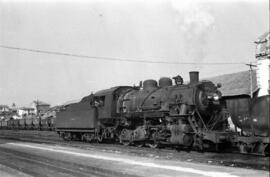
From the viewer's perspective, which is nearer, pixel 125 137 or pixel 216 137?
pixel 216 137

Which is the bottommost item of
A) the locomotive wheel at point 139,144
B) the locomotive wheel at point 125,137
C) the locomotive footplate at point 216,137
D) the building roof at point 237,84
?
the locomotive wheel at point 139,144

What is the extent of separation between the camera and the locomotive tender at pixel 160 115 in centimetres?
1636

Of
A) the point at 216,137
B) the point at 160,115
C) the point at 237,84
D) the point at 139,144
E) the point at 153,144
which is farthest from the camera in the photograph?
the point at 237,84

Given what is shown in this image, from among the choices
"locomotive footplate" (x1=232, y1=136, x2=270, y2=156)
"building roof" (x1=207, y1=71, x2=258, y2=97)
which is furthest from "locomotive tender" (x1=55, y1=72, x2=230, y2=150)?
"building roof" (x1=207, y1=71, x2=258, y2=97)

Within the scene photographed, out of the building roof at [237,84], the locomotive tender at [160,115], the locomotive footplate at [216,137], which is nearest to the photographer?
the locomotive footplate at [216,137]

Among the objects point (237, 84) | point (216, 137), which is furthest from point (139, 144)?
point (237, 84)

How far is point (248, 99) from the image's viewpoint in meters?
13.0

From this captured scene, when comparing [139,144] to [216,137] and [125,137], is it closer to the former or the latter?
[125,137]

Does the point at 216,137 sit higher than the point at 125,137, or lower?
higher

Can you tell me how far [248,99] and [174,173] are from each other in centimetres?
451

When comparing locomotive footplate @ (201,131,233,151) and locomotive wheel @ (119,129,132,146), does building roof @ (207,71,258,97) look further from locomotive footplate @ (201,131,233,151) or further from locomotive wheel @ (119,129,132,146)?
locomotive footplate @ (201,131,233,151)

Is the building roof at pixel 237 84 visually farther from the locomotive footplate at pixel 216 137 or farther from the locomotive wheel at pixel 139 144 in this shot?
the locomotive footplate at pixel 216 137

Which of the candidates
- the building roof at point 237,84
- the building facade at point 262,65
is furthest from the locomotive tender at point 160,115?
the building roof at point 237,84

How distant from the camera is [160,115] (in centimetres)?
1819
